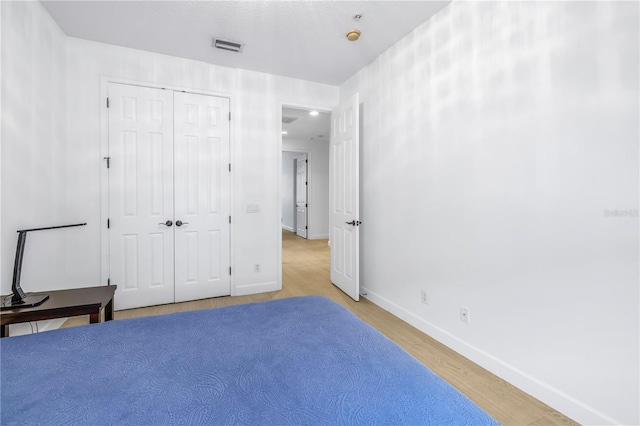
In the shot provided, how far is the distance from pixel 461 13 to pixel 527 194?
1.41 meters

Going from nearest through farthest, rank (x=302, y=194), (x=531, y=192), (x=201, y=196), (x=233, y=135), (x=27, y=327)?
(x=531, y=192) → (x=27, y=327) → (x=201, y=196) → (x=233, y=135) → (x=302, y=194)

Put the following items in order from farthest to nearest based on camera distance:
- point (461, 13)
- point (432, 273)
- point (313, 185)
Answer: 1. point (313, 185)
2. point (432, 273)
3. point (461, 13)

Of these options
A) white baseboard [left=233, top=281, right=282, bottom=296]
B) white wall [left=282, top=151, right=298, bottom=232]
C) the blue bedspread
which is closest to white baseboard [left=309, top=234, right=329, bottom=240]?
white wall [left=282, top=151, right=298, bottom=232]

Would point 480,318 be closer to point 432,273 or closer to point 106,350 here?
point 432,273

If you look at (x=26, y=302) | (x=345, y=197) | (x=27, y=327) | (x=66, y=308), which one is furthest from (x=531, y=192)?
(x=27, y=327)

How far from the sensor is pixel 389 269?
3084 millimetres

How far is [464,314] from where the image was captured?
2223 mm

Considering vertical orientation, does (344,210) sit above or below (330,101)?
below

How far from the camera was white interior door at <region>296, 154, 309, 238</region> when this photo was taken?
322 inches

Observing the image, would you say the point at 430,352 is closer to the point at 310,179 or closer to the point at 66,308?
the point at 66,308

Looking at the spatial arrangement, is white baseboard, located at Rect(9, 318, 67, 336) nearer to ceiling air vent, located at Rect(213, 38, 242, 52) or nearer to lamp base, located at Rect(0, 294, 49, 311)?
lamp base, located at Rect(0, 294, 49, 311)

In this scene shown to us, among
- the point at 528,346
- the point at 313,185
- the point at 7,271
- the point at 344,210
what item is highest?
the point at 313,185

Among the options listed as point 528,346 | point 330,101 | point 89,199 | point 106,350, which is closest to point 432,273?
point 528,346

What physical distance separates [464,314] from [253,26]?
2870 millimetres
